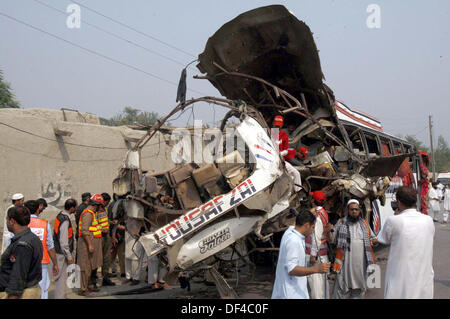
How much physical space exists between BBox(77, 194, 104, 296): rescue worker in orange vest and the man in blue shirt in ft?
13.8

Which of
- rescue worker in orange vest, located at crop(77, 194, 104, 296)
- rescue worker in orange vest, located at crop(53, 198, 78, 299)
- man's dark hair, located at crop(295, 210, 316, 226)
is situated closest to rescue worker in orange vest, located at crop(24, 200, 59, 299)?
rescue worker in orange vest, located at crop(53, 198, 78, 299)

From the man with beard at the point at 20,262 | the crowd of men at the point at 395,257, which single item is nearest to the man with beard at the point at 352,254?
the crowd of men at the point at 395,257

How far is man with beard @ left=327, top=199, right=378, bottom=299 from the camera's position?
5070mm

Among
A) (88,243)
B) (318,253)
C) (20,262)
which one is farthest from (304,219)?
(88,243)

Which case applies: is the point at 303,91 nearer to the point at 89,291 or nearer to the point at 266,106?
the point at 266,106

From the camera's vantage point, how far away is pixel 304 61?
7.36m

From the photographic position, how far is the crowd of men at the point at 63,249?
3.68 m

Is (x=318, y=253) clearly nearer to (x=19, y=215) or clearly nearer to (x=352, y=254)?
(x=352, y=254)

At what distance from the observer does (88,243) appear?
664 cm

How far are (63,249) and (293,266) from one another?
387 centimetres

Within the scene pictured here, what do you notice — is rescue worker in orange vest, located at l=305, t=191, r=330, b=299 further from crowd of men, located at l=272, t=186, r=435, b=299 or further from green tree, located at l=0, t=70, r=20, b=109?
green tree, located at l=0, t=70, r=20, b=109

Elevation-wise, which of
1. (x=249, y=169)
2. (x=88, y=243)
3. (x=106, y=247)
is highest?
(x=249, y=169)

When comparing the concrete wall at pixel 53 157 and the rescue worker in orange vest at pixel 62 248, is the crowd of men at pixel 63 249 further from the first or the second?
the concrete wall at pixel 53 157

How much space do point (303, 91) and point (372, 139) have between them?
2.76 metres
